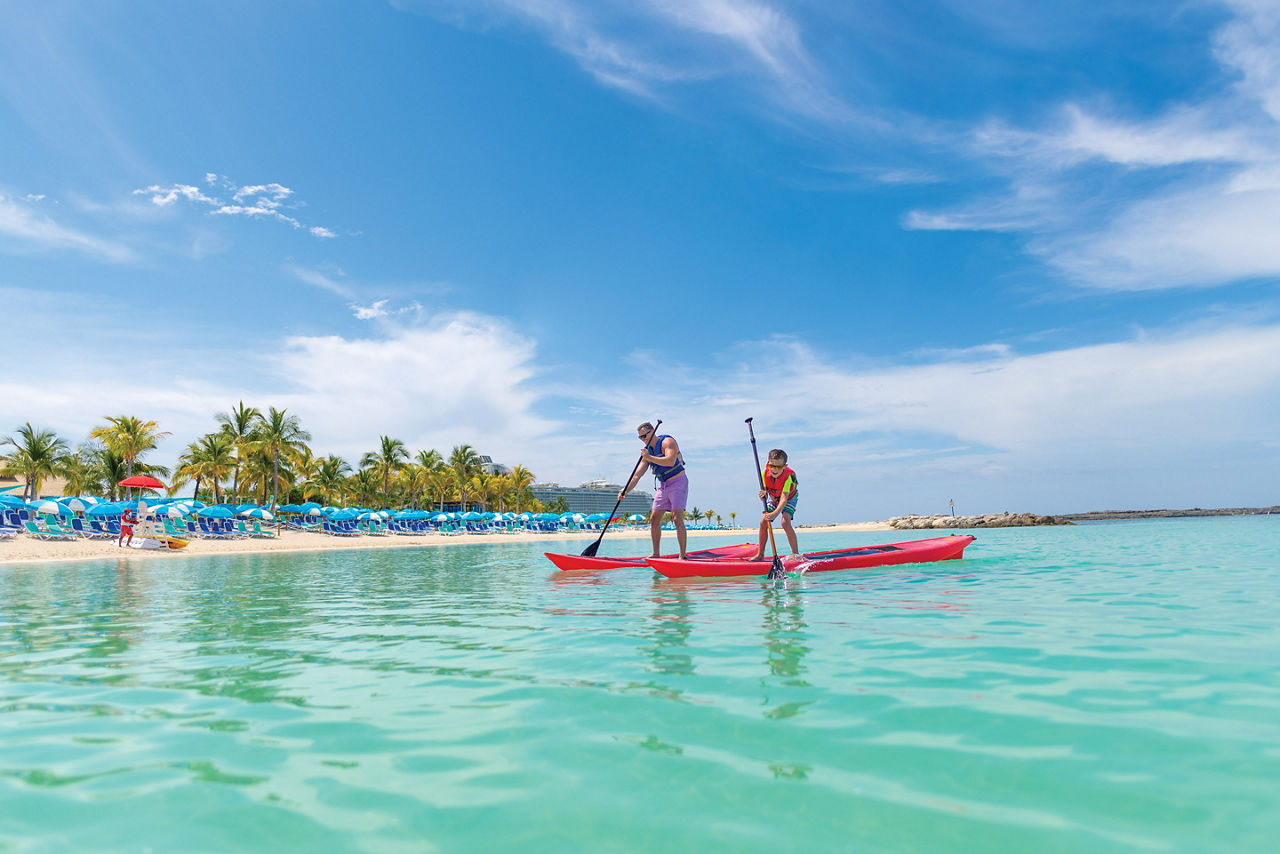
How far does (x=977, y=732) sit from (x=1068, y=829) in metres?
0.94

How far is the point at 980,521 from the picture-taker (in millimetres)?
96125

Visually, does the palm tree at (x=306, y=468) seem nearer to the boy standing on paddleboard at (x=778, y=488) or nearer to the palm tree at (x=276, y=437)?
the palm tree at (x=276, y=437)

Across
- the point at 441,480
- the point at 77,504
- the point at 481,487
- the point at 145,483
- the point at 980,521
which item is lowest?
the point at 980,521

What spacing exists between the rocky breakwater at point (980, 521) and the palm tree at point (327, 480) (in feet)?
257

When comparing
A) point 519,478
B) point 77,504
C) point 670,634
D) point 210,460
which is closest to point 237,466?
point 210,460

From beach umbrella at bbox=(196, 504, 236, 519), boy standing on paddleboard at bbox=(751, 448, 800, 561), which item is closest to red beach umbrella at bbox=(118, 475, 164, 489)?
beach umbrella at bbox=(196, 504, 236, 519)

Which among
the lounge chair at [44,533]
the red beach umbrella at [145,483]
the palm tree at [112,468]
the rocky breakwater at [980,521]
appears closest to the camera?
the red beach umbrella at [145,483]

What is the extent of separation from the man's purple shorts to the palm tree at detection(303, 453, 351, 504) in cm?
6764

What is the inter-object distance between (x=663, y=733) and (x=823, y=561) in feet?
28.3

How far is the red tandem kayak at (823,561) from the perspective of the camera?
420 inches

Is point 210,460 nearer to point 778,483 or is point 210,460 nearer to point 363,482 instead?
point 363,482

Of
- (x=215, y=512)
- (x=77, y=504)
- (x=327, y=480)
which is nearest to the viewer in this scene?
(x=77, y=504)

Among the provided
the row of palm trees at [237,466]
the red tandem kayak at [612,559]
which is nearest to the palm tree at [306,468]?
the row of palm trees at [237,466]

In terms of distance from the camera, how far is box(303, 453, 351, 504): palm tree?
71000 mm
